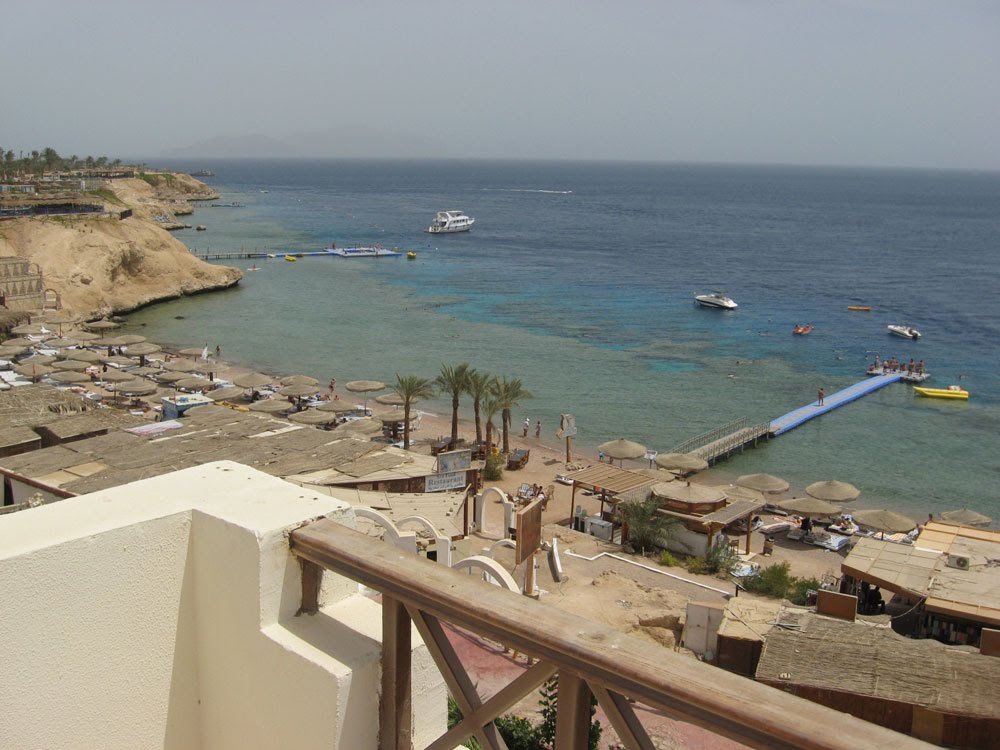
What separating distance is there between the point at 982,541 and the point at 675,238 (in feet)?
285

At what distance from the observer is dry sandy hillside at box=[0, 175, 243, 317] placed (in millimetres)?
50500

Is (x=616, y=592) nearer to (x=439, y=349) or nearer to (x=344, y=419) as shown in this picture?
(x=344, y=419)

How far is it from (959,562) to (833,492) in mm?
7614

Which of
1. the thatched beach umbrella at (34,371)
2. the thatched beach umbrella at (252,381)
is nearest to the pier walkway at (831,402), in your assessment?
the thatched beach umbrella at (252,381)

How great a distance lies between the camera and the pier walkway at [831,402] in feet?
109

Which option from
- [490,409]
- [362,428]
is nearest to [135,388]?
[362,428]

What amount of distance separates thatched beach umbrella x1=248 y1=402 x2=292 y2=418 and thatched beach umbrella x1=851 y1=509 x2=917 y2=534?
1735 centimetres

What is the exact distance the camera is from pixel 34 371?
99.7 feet

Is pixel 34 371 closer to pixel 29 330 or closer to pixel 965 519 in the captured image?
pixel 29 330

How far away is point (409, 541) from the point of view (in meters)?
13.2

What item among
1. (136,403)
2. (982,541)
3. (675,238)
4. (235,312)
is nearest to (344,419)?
(136,403)

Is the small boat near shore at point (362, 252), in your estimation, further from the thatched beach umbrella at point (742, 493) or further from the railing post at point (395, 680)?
the railing post at point (395, 680)

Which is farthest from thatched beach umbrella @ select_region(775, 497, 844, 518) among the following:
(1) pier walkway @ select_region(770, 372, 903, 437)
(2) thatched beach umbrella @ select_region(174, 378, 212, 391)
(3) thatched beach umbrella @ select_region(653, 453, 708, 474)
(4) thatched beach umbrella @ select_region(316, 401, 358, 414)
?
(2) thatched beach umbrella @ select_region(174, 378, 212, 391)

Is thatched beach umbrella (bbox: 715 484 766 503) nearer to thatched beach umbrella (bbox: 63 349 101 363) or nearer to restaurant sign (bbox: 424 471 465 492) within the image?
restaurant sign (bbox: 424 471 465 492)
